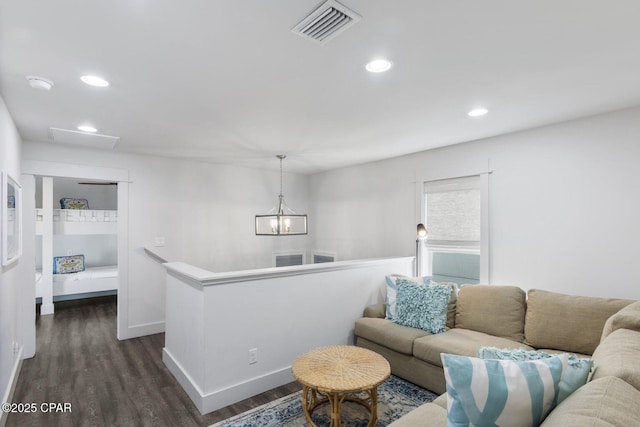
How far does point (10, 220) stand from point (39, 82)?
4.38 ft

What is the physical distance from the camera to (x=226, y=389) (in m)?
2.70

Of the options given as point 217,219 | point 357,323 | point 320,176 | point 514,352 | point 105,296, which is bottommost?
point 105,296

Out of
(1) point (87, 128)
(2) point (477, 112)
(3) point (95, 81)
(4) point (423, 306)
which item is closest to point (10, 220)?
(1) point (87, 128)

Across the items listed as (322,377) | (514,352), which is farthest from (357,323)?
(514,352)

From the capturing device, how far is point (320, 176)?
6035 mm

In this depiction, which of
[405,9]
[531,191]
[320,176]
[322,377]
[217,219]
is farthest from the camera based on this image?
[320,176]

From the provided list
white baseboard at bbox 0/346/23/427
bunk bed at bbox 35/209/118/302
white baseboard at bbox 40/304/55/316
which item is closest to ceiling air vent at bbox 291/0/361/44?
white baseboard at bbox 0/346/23/427

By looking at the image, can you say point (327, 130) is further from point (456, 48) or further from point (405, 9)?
point (405, 9)

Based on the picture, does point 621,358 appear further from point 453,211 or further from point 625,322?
point 453,211

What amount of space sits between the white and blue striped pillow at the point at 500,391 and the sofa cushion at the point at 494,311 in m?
1.91

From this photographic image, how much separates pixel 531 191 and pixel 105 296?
7750 millimetres

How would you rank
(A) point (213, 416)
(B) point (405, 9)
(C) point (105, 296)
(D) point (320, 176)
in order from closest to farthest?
(B) point (405, 9), (A) point (213, 416), (D) point (320, 176), (C) point (105, 296)

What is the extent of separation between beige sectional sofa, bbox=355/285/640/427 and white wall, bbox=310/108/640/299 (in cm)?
36

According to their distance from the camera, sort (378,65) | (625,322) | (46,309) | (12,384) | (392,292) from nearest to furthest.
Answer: (625,322), (378,65), (12,384), (392,292), (46,309)
